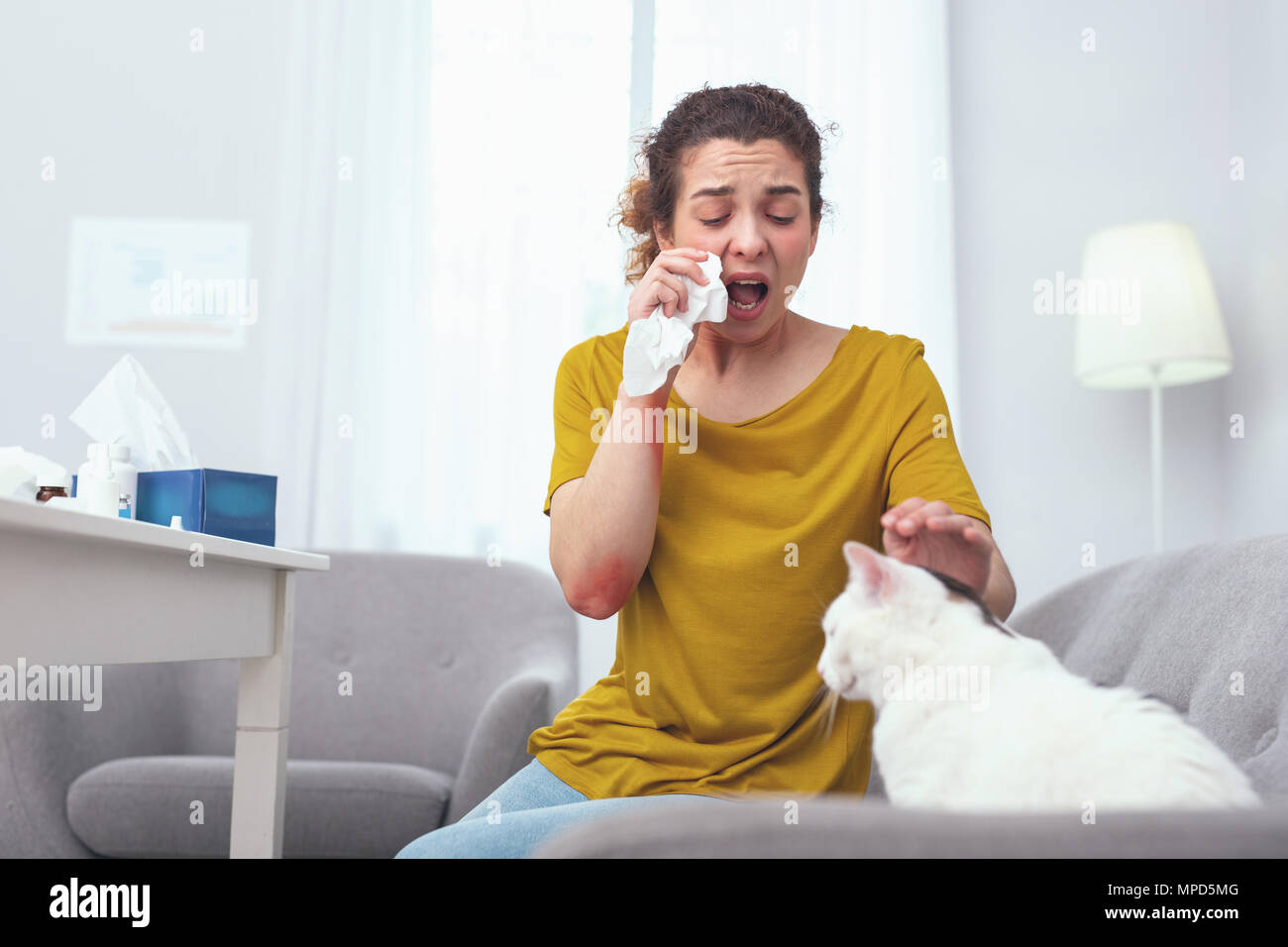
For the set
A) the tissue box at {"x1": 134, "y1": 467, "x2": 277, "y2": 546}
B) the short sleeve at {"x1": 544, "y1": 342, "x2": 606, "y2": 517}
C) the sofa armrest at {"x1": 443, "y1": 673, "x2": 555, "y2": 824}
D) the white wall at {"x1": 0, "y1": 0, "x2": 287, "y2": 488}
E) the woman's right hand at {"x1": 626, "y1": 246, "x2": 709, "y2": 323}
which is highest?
the white wall at {"x1": 0, "y1": 0, "x2": 287, "y2": 488}

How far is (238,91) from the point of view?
2.89 meters

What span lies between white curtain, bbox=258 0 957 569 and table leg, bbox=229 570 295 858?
1.21m

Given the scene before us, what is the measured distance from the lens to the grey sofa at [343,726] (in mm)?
1783

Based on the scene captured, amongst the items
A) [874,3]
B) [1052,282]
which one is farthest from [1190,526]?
[874,3]

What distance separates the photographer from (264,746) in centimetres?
143

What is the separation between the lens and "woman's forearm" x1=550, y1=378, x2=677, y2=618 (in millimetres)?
1044

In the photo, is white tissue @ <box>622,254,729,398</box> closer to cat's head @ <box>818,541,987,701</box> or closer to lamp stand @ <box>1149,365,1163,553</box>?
cat's head @ <box>818,541,987,701</box>

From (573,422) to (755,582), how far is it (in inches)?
12.5

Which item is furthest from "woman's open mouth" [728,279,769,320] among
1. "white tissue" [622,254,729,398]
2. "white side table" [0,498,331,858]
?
"white side table" [0,498,331,858]

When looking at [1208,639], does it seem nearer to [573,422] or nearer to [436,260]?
[573,422]

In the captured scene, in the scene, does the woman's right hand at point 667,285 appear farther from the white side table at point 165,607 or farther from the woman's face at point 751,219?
the white side table at point 165,607

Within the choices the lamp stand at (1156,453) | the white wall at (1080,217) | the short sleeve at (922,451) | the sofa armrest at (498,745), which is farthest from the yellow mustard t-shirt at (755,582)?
the white wall at (1080,217)

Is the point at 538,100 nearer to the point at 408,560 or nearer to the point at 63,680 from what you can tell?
the point at 408,560

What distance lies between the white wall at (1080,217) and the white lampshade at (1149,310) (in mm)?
295
